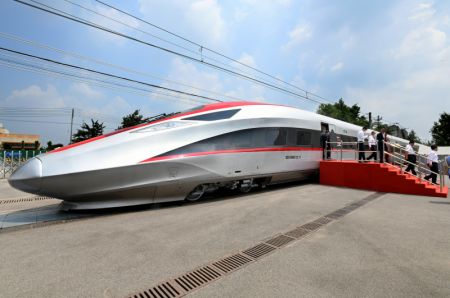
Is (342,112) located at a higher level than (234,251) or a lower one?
higher

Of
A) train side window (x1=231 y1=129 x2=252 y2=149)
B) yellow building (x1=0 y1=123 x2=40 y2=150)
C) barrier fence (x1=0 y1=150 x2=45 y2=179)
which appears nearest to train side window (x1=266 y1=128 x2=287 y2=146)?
train side window (x1=231 y1=129 x2=252 y2=149)

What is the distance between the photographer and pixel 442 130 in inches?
2062

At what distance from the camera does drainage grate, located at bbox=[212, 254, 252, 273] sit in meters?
3.08

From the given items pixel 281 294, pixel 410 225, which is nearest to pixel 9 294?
pixel 281 294

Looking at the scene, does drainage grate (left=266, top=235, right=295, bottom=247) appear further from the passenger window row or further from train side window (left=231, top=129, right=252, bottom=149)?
train side window (left=231, top=129, right=252, bottom=149)

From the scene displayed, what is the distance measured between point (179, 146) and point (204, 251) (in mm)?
3184

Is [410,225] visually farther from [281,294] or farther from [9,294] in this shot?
[9,294]

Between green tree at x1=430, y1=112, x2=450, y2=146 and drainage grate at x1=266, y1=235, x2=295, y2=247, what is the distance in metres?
63.4

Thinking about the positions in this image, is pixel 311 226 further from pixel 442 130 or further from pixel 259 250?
pixel 442 130

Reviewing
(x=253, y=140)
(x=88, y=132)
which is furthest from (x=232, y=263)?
(x=88, y=132)

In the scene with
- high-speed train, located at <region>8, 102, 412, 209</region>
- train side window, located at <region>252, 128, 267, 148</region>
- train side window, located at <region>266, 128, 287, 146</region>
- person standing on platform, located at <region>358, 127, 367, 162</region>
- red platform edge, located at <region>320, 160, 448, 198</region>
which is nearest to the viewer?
high-speed train, located at <region>8, 102, 412, 209</region>

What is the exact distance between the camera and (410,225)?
484cm

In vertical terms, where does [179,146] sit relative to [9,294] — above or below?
above

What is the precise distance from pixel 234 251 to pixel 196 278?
0.87 metres
